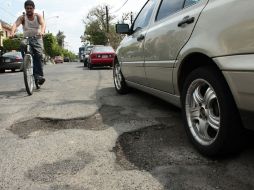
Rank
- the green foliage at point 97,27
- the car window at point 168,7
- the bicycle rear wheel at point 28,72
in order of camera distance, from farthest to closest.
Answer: the green foliage at point 97,27 → the bicycle rear wheel at point 28,72 → the car window at point 168,7

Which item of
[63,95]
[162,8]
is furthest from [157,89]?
[63,95]

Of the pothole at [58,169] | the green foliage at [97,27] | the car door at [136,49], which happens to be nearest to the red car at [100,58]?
the car door at [136,49]

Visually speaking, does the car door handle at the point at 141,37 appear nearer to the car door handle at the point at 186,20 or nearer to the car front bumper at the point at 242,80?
the car door handle at the point at 186,20

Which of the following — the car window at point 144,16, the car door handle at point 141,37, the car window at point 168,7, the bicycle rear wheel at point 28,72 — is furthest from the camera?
the bicycle rear wheel at point 28,72

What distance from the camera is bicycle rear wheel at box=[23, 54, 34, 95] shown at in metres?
7.03

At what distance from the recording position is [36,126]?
4520mm

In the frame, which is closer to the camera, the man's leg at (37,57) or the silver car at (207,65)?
the silver car at (207,65)

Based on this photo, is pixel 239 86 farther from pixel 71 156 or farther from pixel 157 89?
pixel 157 89

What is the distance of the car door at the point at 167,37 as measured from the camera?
11.2ft

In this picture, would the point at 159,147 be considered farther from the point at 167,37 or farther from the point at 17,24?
the point at 17,24

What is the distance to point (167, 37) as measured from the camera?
12.7 ft

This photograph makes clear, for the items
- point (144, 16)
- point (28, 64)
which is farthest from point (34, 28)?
point (144, 16)

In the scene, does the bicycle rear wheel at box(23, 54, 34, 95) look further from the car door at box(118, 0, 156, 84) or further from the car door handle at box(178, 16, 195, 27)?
the car door handle at box(178, 16, 195, 27)

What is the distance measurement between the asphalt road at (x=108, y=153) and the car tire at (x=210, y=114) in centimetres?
14
